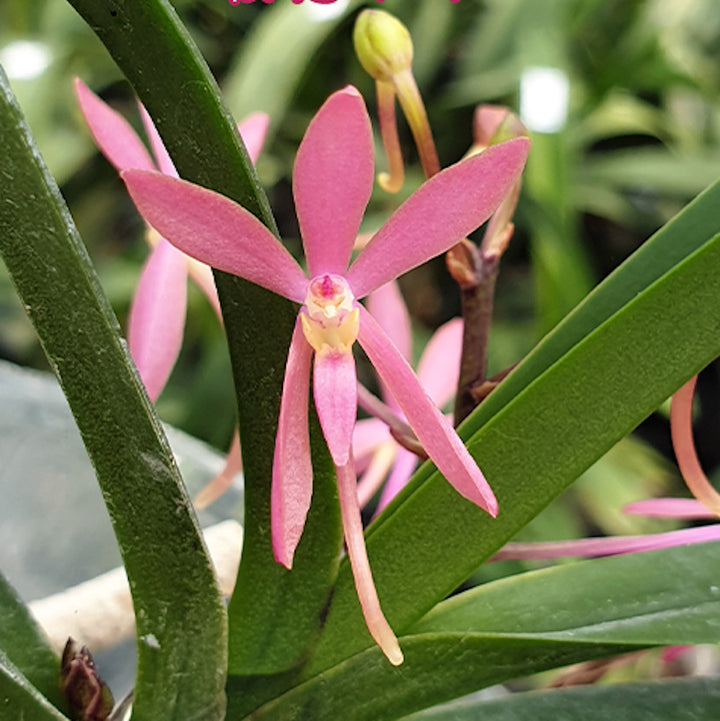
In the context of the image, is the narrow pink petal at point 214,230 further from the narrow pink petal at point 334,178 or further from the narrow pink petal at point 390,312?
the narrow pink petal at point 390,312

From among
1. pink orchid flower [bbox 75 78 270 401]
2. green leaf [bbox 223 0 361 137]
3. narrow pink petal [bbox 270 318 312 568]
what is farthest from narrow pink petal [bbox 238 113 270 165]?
green leaf [bbox 223 0 361 137]

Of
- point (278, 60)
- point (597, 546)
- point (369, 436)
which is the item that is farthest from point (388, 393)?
point (278, 60)

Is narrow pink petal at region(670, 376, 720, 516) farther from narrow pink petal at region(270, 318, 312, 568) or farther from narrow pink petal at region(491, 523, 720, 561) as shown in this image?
narrow pink petal at region(270, 318, 312, 568)

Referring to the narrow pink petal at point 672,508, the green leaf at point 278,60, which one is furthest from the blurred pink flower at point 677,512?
the green leaf at point 278,60

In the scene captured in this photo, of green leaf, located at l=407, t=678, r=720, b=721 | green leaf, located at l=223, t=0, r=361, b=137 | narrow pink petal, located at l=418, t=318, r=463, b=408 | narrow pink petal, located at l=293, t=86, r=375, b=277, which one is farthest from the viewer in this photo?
green leaf, located at l=223, t=0, r=361, b=137

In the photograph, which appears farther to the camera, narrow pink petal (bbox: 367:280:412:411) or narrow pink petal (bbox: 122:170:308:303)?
narrow pink petal (bbox: 367:280:412:411)

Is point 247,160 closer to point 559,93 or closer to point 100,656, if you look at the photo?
point 100,656

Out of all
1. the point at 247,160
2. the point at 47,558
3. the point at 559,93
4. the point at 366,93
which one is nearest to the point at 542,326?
the point at 559,93
